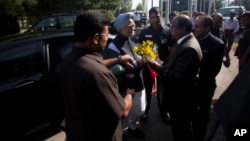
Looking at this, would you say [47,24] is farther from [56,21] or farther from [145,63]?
[145,63]

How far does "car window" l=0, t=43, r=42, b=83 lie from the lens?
3234 mm

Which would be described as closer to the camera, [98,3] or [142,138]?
[142,138]

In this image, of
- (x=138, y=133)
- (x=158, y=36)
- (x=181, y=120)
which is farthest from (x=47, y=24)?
(x=181, y=120)

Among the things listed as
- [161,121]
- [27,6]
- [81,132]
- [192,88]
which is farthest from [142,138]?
[27,6]

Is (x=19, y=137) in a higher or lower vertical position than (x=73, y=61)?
lower

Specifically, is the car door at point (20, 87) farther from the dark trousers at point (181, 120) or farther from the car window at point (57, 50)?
the dark trousers at point (181, 120)

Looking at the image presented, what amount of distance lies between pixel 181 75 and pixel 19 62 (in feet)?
7.03

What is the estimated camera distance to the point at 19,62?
3365mm

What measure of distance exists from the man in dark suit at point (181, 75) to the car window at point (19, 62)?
5.30ft

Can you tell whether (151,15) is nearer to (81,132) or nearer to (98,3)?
(81,132)

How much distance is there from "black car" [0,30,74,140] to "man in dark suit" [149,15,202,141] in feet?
4.89

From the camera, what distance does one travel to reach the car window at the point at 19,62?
127 inches

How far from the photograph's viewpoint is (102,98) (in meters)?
1.65

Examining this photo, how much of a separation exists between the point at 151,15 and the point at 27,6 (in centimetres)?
1322
